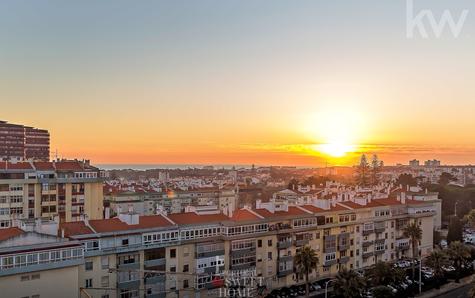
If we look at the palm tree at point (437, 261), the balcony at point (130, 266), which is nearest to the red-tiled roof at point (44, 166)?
the balcony at point (130, 266)

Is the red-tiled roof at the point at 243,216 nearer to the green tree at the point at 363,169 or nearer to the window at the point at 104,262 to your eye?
the window at the point at 104,262

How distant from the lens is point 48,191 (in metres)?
58.1

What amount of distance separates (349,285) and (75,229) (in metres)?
21.8

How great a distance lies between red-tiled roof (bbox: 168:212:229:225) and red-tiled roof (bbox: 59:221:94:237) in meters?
7.67

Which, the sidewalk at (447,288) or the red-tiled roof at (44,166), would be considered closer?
the sidewalk at (447,288)

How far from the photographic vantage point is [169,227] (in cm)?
4169

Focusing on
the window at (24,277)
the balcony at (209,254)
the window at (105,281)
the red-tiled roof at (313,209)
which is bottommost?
the window at (105,281)

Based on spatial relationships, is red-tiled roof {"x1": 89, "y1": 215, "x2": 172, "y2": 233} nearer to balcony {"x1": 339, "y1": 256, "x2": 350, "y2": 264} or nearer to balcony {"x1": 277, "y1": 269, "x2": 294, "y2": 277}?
balcony {"x1": 277, "y1": 269, "x2": 294, "y2": 277}

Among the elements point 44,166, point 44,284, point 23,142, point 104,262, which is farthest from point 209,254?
point 23,142

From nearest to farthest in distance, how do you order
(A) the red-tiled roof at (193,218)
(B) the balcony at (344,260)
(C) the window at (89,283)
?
(C) the window at (89,283)
(A) the red-tiled roof at (193,218)
(B) the balcony at (344,260)

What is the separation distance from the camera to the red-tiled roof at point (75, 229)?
1462 inches

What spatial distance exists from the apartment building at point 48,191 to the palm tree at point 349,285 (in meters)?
29.5

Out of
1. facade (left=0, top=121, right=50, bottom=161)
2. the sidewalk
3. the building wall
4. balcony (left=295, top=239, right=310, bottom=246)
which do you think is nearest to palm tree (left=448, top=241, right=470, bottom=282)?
the sidewalk

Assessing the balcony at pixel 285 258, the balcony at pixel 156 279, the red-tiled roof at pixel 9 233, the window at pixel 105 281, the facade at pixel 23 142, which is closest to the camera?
the red-tiled roof at pixel 9 233
